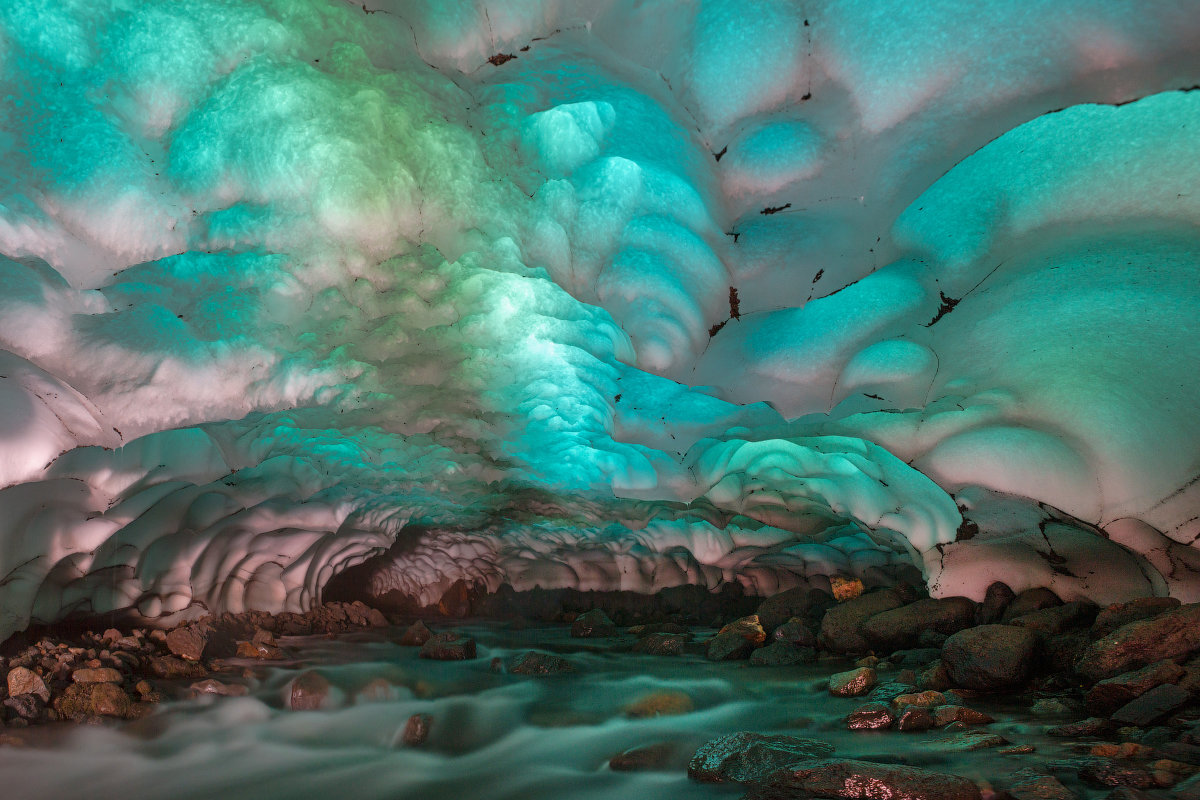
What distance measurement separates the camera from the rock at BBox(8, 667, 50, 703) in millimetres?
4082

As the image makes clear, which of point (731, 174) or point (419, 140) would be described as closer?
point (419, 140)

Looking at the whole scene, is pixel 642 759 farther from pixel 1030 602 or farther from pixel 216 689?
pixel 1030 602

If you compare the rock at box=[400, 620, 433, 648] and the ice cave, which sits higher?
the ice cave

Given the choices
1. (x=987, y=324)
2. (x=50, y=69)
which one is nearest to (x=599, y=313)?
(x=987, y=324)

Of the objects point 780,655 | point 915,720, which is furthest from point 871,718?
point 780,655

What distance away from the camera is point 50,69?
11.8ft

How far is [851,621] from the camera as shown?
686cm

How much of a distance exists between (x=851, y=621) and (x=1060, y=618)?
6.62 ft

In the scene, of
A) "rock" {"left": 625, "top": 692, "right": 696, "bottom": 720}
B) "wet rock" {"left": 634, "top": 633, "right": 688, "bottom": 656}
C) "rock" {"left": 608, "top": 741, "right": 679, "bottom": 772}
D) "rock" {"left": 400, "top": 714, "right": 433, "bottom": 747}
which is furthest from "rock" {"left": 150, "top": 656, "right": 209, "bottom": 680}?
"wet rock" {"left": 634, "top": 633, "right": 688, "bottom": 656}

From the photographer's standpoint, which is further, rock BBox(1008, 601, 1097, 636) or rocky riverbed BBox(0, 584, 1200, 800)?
rock BBox(1008, 601, 1097, 636)

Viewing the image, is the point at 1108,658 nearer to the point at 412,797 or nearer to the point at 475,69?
the point at 412,797

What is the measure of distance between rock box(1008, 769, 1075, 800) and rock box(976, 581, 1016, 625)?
3.47 meters

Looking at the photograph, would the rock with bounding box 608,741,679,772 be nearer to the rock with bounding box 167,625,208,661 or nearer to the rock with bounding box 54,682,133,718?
the rock with bounding box 54,682,133,718

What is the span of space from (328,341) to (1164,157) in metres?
4.94
